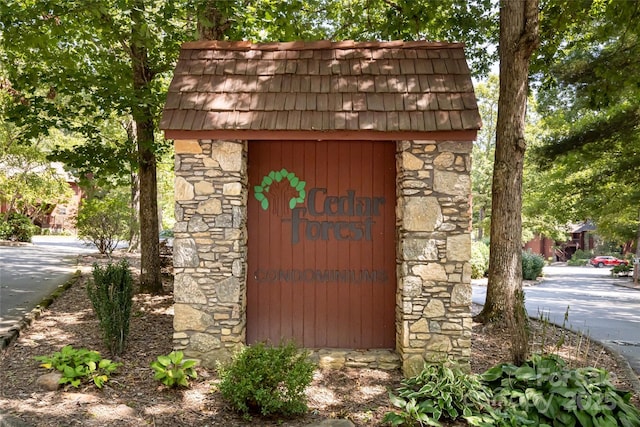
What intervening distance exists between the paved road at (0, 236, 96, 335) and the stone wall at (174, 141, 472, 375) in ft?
9.50

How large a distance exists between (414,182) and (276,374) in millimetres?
2482

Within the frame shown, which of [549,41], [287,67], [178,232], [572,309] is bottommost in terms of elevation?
[572,309]

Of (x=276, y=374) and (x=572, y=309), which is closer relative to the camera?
(x=276, y=374)

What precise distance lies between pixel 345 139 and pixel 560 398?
322 centimetres

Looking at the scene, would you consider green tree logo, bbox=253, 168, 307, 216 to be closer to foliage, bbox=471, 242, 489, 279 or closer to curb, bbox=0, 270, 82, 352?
curb, bbox=0, 270, 82, 352

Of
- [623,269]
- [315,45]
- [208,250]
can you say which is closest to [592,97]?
[315,45]

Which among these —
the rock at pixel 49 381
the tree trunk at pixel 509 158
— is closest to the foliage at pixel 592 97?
the tree trunk at pixel 509 158

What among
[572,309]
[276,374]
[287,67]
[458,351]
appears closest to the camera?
[276,374]

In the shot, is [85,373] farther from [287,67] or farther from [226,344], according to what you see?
[287,67]

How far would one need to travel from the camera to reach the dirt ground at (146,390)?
410 centimetres

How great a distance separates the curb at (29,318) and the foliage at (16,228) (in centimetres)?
1248

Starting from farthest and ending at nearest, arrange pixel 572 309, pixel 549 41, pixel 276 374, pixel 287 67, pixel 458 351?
1. pixel 572 309
2. pixel 549 41
3. pixel 287 67
4. pixel 458 351
5. pixel 276 374

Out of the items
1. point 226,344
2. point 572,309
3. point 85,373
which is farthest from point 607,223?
point 85,373

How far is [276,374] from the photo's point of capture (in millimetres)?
4168
